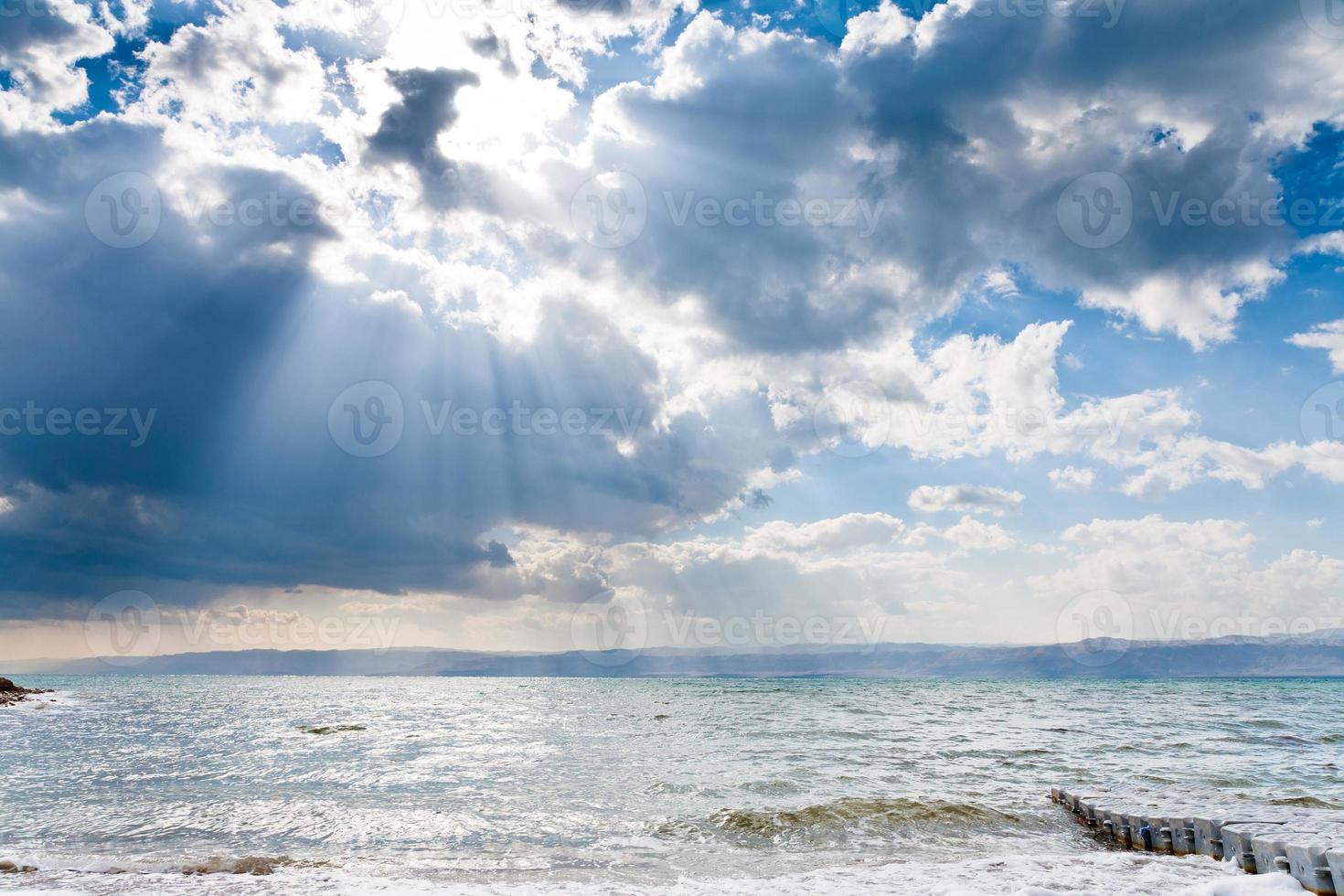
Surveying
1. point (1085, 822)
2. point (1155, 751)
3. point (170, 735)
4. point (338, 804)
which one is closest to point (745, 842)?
point (1085, 822)

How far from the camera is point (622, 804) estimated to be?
22812 mm

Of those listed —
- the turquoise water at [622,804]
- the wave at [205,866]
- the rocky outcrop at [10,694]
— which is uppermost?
the wave at [205,866]

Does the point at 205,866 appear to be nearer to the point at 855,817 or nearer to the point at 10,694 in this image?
the point at 855,817

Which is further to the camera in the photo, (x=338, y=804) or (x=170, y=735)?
(x=170, y=735)

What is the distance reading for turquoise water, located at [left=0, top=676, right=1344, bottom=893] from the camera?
14375mm

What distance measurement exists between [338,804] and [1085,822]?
22.9 meters

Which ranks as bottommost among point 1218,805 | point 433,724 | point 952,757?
point 433,724

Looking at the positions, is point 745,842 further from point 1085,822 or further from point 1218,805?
point 1218,805

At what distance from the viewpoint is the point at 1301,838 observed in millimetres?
14180

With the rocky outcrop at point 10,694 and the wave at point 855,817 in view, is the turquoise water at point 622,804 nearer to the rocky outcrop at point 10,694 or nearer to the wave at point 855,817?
the wave at point 855,817

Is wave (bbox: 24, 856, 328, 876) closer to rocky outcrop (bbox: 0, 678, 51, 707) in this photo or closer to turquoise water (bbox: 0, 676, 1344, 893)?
turquoise water (bbox: 0, 676, 1344, 893)

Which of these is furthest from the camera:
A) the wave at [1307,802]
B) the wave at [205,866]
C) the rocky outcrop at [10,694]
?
the rocky outcrop at [10,694]

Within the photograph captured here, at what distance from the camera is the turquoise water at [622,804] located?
1438 centimetres

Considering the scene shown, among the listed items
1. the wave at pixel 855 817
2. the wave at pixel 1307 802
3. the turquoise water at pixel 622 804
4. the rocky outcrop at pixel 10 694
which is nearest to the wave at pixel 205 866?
the turquoise water at pixel 622 804
